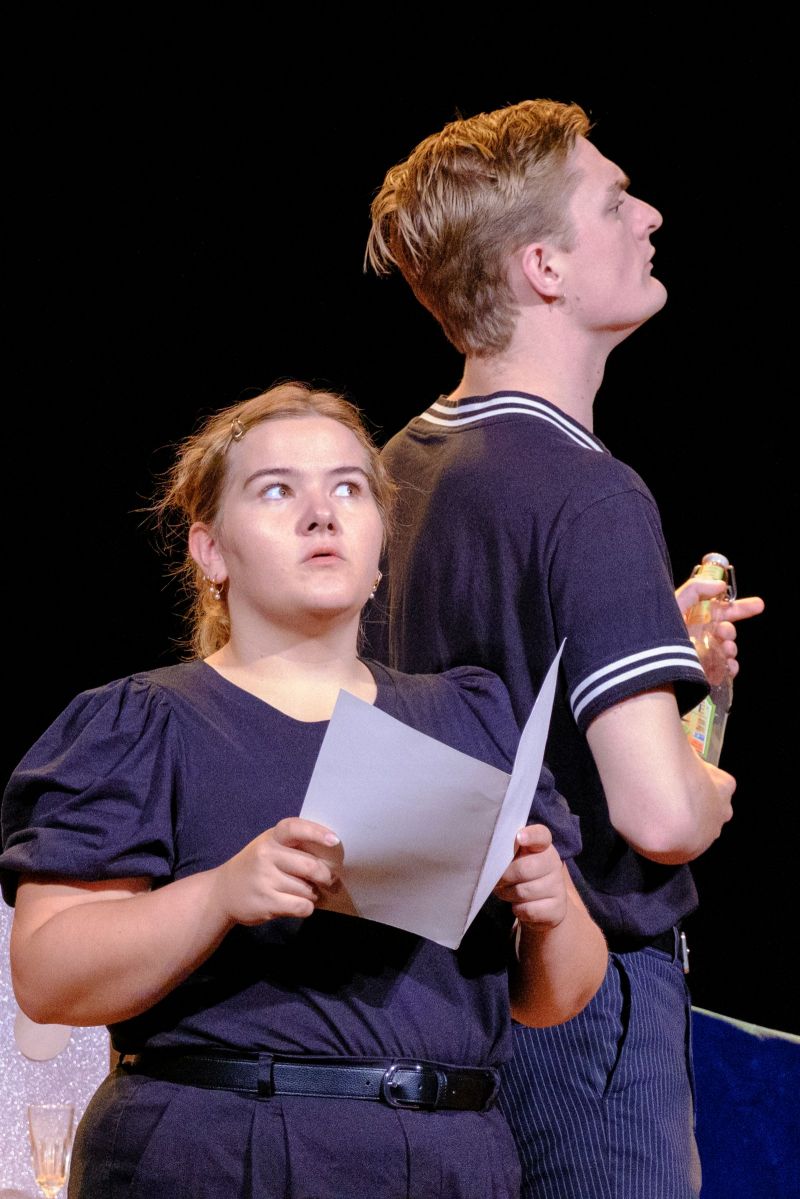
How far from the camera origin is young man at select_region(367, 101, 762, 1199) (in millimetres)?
1379

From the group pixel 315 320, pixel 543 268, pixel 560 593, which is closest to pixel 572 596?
pixel 560 593

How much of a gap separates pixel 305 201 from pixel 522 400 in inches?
66.6

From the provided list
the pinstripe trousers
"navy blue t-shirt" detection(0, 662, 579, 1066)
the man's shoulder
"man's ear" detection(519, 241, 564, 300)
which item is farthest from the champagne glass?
"man's ear" detection(519, 241, 564, 300)

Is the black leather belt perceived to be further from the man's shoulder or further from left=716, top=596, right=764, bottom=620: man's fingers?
left=716, top=596, right=764, bottom=620: man's fingers

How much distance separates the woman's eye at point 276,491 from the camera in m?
1.26

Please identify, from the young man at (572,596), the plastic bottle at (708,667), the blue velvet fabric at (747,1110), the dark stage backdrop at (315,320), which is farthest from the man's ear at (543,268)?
the dark stage backdrop at (315,320)

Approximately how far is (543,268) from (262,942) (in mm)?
918

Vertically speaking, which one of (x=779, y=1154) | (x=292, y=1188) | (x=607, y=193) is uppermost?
(x=607, y=193)

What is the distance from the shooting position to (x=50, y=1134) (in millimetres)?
1779

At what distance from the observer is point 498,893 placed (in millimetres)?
1084

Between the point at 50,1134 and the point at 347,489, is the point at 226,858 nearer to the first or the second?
the point at 347,489

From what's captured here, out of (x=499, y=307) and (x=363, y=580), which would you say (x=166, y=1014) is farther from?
(x=499, y=307)

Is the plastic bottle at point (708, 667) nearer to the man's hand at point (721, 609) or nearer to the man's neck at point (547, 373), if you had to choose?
the man's hand at point (721, 609)

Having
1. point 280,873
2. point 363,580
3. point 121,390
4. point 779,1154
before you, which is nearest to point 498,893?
point 280,873
